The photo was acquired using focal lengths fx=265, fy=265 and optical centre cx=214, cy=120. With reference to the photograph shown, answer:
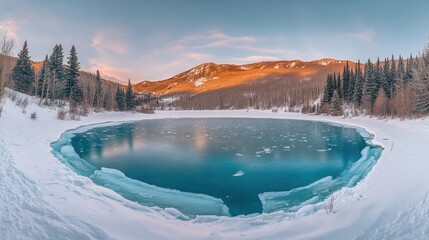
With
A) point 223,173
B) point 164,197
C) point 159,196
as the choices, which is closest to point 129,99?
point 223,173

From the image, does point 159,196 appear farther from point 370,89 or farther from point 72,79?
point 370,89

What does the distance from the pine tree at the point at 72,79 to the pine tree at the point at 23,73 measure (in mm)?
5182

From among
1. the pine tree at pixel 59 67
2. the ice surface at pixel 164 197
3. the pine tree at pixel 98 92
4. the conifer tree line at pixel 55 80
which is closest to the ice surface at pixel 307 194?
the ice surface at pixel 164 197

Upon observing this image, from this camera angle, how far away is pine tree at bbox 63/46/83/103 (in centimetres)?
4475

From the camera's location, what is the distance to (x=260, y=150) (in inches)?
642

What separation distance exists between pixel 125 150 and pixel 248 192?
1046 centimetres

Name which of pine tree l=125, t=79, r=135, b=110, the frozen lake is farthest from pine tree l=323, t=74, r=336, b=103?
the frozen lake

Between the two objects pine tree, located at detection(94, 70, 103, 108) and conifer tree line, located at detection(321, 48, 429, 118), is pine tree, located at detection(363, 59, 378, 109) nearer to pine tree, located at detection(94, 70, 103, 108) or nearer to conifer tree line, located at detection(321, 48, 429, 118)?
conifer tree line, located at detection(321, 48, 429, 118)

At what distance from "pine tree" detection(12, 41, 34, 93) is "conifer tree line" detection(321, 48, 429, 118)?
54414mm

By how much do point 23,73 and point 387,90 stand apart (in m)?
61.3

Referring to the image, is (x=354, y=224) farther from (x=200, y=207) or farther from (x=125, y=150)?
(x=125, y=150)

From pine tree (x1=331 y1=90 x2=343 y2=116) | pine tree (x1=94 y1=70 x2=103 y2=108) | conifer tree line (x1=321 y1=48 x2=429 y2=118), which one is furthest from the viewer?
pine tree (x1=331 y1=90 x2=343 y2=116)

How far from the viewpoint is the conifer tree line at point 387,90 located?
109 feet

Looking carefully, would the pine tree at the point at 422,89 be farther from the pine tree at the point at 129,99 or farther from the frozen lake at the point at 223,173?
the pine tree at the point at 129,99
